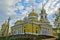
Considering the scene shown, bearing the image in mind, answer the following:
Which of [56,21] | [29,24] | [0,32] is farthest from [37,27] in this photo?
[0,32]

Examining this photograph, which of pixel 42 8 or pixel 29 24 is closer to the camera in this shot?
pixel 29 24

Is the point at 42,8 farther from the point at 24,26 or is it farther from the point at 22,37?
the point at 22,37

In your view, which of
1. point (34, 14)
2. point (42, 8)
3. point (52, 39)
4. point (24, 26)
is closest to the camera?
point (52, 39)

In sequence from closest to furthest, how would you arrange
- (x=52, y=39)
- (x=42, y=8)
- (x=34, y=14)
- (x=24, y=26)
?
1. (x=52, y=39)
2. (x=24, y=26)
3. (x=34, y=14)
4. (x=42, y=8)

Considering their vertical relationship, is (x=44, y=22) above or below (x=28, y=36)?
above

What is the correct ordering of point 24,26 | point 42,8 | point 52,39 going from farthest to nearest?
point 42,8
point 24,26
point 52,39

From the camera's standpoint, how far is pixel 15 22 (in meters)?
33.6

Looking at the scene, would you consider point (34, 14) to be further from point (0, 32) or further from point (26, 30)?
point (0, 32)

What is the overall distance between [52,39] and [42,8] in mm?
10247

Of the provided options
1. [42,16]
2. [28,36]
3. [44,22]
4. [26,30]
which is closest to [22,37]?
[28,36]

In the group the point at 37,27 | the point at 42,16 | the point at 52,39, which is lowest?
the point at 52,39

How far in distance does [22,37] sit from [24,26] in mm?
3782

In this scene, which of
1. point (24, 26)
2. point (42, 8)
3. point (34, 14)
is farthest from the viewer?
point (42, 8)

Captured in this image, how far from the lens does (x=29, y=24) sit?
32.1 m
